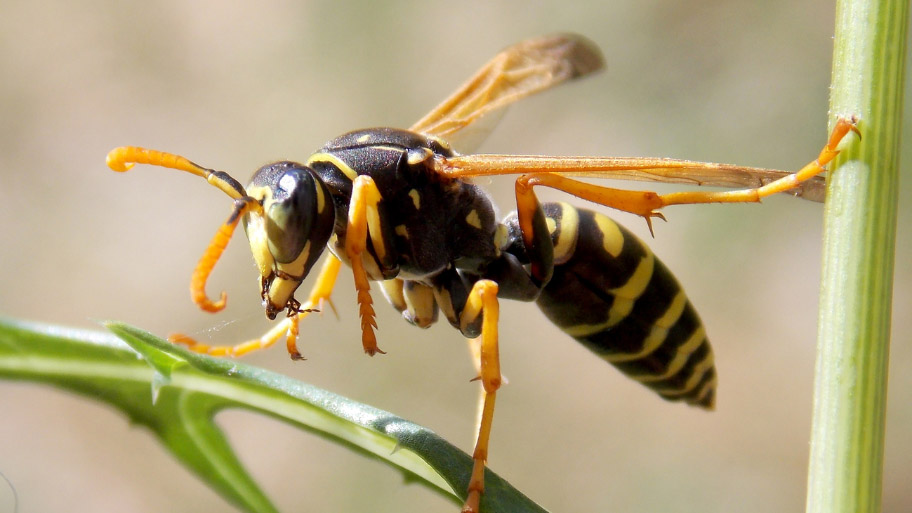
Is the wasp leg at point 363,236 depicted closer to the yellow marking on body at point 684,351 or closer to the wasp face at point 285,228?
the wasp face at point 285,228

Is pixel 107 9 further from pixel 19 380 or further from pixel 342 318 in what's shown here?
pixel 19 380

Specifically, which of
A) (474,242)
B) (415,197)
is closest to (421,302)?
(474,242)

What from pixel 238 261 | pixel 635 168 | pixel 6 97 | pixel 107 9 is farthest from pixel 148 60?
pixel 635 168

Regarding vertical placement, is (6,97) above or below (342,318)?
above

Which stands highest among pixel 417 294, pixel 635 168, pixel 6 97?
pixel 6 97

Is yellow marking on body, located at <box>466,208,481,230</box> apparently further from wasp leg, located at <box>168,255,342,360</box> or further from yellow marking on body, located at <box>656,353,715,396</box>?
yellow marking on body, located at <box>656,353,715,396</box>

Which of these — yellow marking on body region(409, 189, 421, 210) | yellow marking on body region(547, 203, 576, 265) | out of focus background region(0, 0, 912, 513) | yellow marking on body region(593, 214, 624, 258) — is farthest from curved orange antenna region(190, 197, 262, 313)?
out of focus background region(0, 0, 912, 513)
